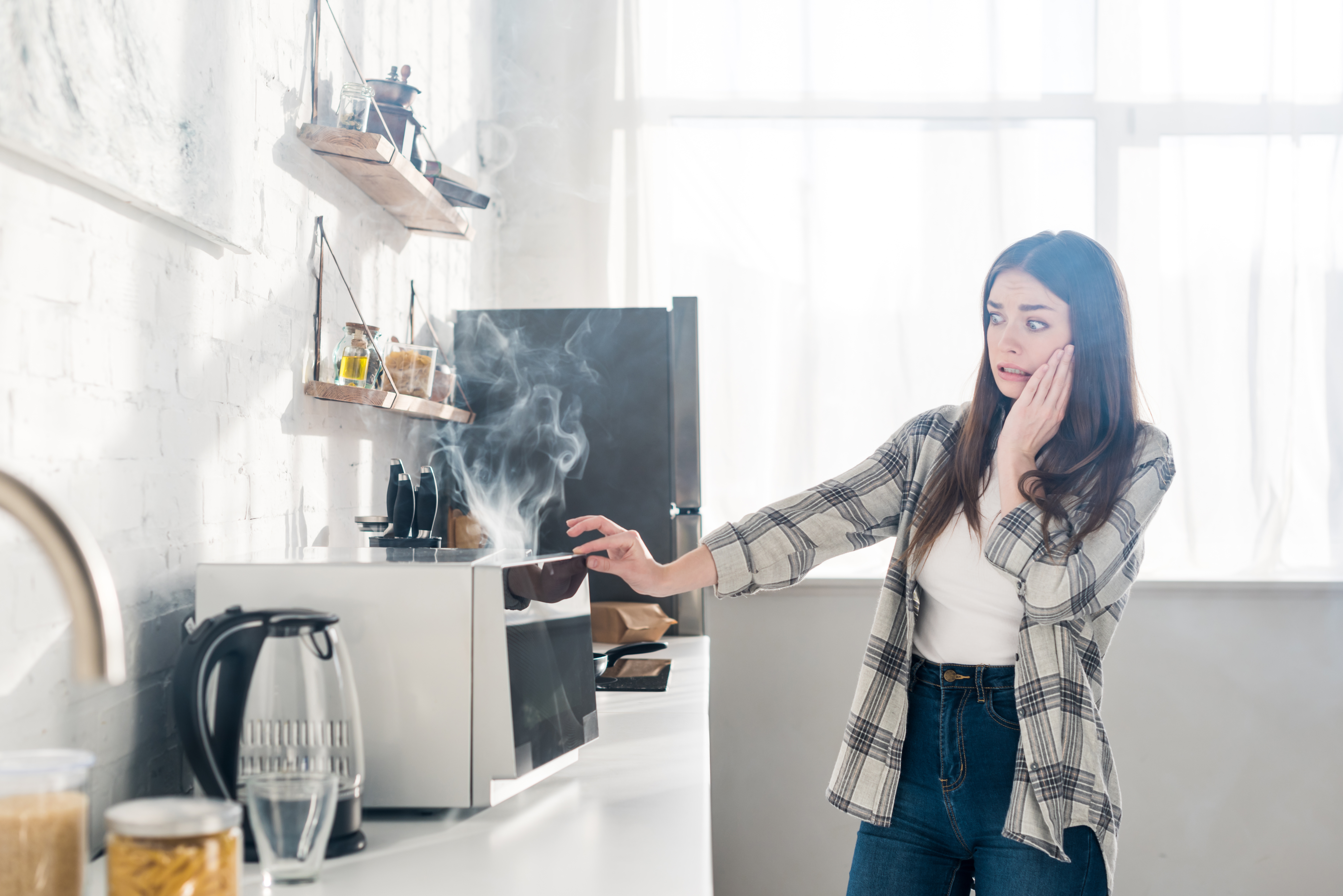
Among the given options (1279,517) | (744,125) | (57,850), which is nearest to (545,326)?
(744,125)

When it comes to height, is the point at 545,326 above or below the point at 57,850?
above

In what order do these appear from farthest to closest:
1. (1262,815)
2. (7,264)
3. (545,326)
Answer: (1262,815) < (545,326) < (7,264)

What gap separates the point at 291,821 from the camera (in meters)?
0.88

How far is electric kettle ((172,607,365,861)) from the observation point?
0.89 metres

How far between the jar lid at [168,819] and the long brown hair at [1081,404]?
109cm

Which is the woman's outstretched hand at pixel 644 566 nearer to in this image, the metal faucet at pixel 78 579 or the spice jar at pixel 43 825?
the spice jar at pixel 43 825

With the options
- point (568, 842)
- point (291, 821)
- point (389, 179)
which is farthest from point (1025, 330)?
point (291, 821)

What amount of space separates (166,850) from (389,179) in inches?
52.5

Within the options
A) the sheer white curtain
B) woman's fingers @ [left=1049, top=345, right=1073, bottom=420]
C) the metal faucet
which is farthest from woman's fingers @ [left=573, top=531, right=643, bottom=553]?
the sheer white curtain

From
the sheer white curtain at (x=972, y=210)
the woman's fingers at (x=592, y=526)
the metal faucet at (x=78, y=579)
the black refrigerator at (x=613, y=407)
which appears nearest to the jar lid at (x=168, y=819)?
the metal faucet at (x=78, y=579)

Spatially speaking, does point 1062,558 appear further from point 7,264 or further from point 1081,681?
point 7,264

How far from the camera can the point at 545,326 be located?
2484mm

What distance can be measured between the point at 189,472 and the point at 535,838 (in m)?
0.63

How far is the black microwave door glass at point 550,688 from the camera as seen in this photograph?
114 centimetres
